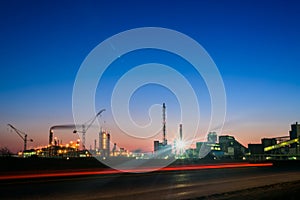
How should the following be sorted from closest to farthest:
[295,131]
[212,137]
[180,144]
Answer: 1. [180,144]
2. [295,131]
3. [212,137]

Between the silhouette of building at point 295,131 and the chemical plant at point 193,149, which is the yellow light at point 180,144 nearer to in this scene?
the chemical plant at point 193,149

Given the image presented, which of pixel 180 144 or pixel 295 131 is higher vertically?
pixel 295 131

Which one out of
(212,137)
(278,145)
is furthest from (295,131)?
(212,137)

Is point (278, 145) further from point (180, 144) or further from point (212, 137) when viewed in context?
point (180, 144)

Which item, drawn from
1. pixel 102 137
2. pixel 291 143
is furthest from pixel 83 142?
pixel 291 143

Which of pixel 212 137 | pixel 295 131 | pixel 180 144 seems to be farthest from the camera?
pixel 212 137

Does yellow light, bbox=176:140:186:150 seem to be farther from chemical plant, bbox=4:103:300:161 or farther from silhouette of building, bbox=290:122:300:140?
silhouette of building, bbox=290:122:300:140

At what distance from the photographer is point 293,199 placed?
44.3 feet

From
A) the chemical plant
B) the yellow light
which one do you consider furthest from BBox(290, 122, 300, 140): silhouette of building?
the yellow light

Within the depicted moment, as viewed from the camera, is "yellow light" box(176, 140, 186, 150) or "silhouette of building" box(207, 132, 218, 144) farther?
"silhouette of building" box(207, 132, 218, 144)

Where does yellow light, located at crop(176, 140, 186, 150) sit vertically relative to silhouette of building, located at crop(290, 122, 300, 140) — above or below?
below

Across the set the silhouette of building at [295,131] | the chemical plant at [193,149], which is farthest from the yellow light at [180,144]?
the silhouette of building at [295,131]

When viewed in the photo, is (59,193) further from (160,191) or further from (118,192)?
(160,191)

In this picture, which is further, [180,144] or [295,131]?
[295,131]
